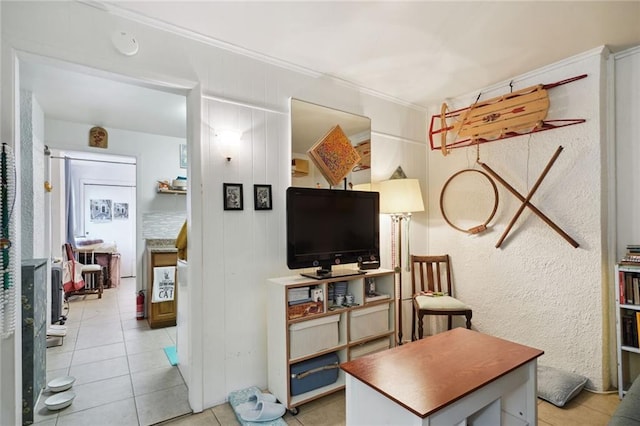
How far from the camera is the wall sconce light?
2293 mm

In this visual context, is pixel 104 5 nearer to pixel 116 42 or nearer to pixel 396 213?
pixel 116 42

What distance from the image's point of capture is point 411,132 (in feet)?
11.5

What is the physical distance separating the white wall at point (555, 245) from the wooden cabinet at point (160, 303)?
342 centimetres

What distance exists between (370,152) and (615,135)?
192cm

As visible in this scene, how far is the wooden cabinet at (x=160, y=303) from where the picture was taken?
12.6 feet

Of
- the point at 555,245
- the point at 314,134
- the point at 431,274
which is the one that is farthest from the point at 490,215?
the point at 314,134

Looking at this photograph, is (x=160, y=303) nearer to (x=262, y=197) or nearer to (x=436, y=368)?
(x=262, y=197)

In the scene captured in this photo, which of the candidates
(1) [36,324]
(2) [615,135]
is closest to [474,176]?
(2) [615,135]

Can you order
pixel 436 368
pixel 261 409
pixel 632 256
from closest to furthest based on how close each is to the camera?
pixel 436 368 → pixel 261 409 → pixel 632 256

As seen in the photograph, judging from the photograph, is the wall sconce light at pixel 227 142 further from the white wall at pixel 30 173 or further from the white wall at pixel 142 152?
the white wall at pixel 142 152

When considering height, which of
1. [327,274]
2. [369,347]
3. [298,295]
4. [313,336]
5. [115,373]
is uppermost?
[327,274]

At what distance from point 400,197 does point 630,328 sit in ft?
6.20

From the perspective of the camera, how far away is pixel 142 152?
177 inches

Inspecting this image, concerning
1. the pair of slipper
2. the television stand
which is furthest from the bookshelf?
the pair of slipper
